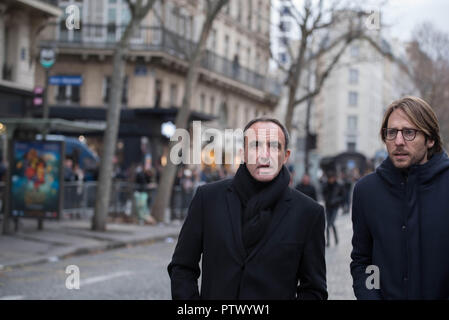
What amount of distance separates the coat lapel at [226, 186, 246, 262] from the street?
19.6 feet

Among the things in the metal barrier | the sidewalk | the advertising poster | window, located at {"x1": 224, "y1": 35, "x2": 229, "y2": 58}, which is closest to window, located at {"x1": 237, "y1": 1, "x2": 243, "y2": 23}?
window, located at {"x1": 224, "y1": 35, "x2": 229, "y2": 58}

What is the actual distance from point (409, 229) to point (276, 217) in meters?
0.58

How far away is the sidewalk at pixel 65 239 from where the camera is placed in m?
13.3

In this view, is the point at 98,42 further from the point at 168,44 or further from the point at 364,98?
the point at 364,98

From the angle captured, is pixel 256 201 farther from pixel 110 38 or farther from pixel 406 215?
pixel 110 38

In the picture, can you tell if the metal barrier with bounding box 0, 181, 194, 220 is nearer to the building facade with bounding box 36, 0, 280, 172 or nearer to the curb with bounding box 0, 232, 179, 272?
the curb with bounding box 0, 232, 179, 272

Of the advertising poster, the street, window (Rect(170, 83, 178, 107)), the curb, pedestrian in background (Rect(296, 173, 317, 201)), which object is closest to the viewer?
the street

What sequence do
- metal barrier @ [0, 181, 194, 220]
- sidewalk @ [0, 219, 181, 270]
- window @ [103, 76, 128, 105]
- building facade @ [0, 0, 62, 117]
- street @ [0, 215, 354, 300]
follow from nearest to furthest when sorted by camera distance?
street @ [0, 215, 354, 300] < sidewalk @ [0, 219, 181, 270] < metal barrier @ [0, 181, 194, 220] < building facade @ [0, 0, 62, 117] < window @ [103, 76, 128, 105]

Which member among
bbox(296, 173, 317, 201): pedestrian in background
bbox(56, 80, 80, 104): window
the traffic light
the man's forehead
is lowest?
bbox(296, 173, 317, 201): pedestrian in background

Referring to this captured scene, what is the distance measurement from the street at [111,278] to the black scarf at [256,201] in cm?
603

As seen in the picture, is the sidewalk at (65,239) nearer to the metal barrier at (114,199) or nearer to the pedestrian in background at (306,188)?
the metal barrier at (114,199)

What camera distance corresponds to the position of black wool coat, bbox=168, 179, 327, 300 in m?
3.20

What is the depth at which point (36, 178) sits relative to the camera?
1684 cm

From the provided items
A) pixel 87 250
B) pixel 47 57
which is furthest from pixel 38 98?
pixel 87 250
